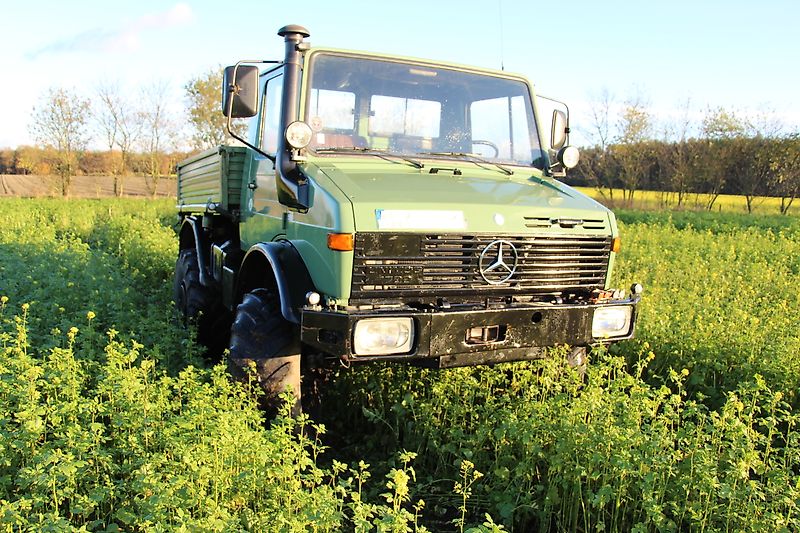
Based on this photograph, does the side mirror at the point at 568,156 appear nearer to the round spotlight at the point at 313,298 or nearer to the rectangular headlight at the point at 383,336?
the rectangular headlight at the point at 383,336

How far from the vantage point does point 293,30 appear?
13.6 feet

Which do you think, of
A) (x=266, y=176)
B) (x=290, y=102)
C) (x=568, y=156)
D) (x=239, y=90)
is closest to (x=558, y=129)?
(x=568, y=156)

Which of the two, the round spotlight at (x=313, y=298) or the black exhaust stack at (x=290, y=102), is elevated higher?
the black exhaust stack at (x=290, y=102)

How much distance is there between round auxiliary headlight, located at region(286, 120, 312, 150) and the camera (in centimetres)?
400

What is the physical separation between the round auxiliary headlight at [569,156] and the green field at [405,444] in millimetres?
1503

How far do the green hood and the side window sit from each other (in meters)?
0.68

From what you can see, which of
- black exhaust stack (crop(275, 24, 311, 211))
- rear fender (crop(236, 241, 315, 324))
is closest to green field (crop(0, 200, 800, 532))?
rear fender (crop(236, 241, 315, 324))

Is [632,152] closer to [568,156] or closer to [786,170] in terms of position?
[786,170]

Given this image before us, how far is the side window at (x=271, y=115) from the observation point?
15.3ft

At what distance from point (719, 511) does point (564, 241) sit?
1.72m

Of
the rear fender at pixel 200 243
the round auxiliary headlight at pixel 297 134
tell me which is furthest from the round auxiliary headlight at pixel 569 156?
the rear fender at pixel 200 243

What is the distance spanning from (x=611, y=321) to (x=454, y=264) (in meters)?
1.15

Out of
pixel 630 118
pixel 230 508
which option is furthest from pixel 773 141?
pixel 230 508

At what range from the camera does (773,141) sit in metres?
29.3
